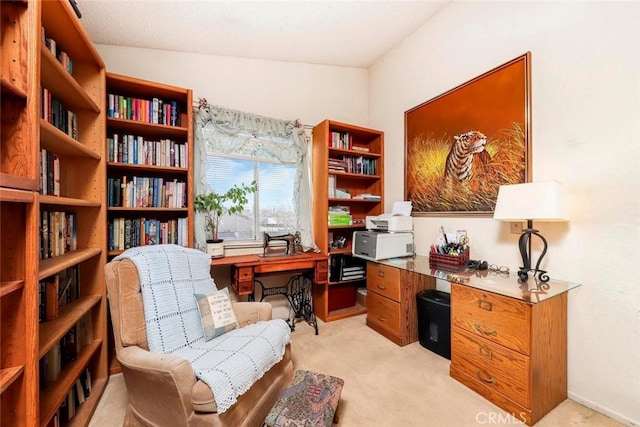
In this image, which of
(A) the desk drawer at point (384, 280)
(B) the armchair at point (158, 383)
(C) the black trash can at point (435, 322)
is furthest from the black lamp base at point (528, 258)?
(B) the armchair at point (158, 383)

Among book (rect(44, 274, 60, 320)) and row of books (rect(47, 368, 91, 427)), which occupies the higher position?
book (rect(44, 274, 60, 320))

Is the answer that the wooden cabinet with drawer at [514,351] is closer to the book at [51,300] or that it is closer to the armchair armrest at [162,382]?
the armchair armrest at [162,382]

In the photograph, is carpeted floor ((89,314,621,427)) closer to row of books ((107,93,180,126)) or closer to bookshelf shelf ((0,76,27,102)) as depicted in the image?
bookshelf shelf ((0,76,27,102))

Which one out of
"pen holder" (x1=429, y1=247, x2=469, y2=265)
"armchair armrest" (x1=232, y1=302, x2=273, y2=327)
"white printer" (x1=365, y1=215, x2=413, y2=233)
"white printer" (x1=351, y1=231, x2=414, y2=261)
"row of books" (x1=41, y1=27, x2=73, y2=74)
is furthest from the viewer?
"white printer" (x1=365, y1=215, x2=413, y2=233)

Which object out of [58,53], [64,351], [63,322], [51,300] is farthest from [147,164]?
[64,351]

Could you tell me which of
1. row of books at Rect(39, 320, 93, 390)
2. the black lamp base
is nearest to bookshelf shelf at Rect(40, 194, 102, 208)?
row of books at Rect(39, 320, 93, 390)

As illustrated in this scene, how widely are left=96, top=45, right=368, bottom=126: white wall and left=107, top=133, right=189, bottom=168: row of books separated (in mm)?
704

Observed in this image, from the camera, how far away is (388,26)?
2.61 m

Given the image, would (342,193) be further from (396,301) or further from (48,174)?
(48,174)

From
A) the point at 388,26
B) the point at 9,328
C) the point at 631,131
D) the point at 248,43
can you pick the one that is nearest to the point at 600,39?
the point at 631,131

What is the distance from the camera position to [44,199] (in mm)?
1142

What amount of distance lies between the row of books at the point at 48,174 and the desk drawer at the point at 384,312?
99.8 inches

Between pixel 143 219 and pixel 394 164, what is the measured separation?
259cm

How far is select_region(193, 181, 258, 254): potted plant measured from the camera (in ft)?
7.84
